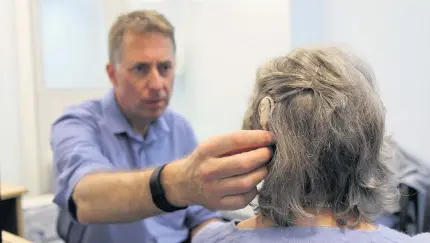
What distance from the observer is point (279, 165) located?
2.65ft

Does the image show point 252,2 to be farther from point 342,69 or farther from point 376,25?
point 342,69

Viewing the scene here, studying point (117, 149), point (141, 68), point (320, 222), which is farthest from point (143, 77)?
point (320, 222)

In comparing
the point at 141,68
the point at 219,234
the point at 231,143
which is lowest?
the point at 219,234

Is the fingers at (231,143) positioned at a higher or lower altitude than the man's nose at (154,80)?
lower

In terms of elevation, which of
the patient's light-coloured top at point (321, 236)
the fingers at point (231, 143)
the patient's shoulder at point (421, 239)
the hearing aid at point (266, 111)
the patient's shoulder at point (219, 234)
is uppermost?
the hearing aid at point (266, 111)

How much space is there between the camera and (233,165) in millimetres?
738

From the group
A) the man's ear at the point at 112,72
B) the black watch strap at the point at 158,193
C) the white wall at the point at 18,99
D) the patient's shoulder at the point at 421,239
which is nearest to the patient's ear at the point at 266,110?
A: the black watch strap at the point at 158,193

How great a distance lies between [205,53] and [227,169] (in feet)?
6.73

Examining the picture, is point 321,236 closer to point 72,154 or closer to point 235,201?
point 235,201

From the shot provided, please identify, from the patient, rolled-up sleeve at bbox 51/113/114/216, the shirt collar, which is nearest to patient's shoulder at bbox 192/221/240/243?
the patient

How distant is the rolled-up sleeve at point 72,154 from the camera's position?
1.12m

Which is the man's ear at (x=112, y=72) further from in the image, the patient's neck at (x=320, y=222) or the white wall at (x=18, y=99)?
the white wall at (x=18, y=99)

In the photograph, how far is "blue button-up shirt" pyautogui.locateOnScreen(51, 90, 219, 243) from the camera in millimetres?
1214

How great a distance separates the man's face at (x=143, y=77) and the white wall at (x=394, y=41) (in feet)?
2.74
